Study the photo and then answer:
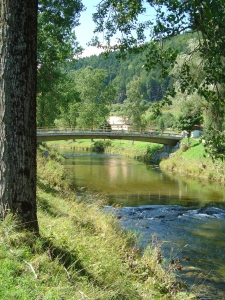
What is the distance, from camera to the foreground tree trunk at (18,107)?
473cm

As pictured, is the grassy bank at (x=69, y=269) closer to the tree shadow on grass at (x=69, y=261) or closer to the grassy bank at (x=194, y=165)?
the tree shadow on grass at (x=69, y=261)

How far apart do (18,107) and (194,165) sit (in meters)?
28.8

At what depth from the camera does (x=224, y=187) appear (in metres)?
25.0

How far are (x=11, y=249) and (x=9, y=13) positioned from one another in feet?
10.4

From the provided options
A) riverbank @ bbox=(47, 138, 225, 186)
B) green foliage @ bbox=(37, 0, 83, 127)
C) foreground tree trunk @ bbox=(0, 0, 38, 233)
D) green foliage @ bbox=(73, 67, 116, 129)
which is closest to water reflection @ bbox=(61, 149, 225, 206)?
riverbank @ bbox=(47, 138, 225, 186)

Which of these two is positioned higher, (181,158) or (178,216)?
(181,158)

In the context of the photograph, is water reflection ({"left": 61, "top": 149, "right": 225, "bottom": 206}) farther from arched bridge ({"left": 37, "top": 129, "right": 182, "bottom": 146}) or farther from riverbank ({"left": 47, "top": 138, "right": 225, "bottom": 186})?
arched bridge ({"left": 37, "top": 129, "right": 182, "bottom": 146})

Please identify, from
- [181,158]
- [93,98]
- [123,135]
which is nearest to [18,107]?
[181,158]

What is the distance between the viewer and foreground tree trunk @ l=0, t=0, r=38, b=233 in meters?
4.73

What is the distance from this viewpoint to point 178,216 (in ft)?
50.1

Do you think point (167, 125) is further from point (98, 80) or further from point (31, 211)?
point (31, 211)

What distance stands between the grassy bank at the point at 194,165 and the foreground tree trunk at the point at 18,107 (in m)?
21.8

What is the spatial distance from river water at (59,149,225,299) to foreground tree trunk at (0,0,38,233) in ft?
10.7

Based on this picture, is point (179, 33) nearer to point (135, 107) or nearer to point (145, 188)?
point (145, 188)
